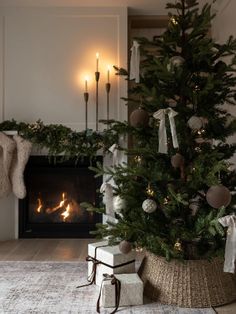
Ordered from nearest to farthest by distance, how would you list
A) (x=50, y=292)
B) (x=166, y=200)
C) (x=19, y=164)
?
(x=166, y=200) → (x=50, y=292) → (x=19, y=164)

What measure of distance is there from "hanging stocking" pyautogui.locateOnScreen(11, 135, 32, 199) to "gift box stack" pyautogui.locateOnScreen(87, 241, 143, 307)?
148cm

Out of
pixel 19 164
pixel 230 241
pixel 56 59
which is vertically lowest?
pixel 230 241

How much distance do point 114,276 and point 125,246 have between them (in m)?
0.17

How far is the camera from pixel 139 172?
2.03 meters

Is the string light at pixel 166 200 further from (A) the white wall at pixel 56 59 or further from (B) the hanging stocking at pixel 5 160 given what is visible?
(B) the hanging stocking at pixel 5 160

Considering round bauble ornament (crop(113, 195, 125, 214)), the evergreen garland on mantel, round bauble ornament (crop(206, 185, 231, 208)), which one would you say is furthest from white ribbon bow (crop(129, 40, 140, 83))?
the evergreen garland on mantel

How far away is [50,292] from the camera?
218 centimetres

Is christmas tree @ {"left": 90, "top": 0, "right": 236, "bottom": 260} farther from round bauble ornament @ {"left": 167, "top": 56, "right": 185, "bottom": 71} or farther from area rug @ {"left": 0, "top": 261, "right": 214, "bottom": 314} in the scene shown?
area rug @ {"left": 0, "top": 261, "right": 214, "bottom": 314}

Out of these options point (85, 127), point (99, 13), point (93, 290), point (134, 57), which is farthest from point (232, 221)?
point (99, 13)

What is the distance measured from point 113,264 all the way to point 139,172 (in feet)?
1.81

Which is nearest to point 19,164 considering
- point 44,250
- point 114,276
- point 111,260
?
point 44,250

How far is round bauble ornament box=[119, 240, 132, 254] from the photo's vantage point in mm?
2021

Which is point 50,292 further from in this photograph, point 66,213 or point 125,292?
point 66,213

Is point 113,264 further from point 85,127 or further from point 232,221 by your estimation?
point 85,127
